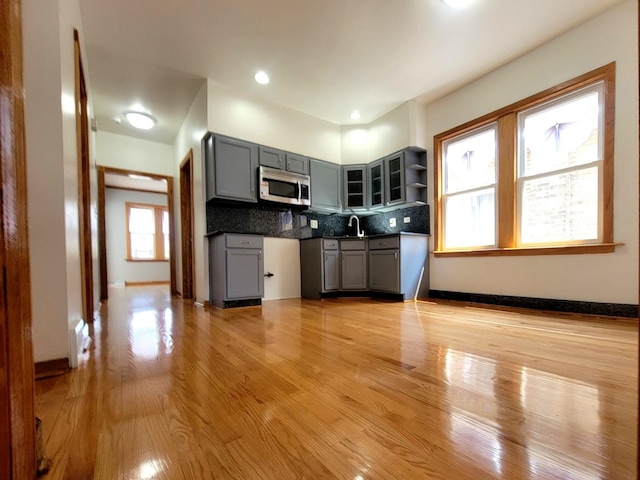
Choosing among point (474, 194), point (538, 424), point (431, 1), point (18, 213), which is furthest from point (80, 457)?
point (474, 194)

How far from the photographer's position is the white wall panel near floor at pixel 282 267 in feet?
12.4

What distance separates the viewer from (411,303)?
3.32 meters

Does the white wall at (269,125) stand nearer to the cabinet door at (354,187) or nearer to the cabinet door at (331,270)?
the cabinet door at (354,187)

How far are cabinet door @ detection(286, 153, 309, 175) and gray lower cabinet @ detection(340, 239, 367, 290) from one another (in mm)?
1177

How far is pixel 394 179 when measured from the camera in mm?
3885

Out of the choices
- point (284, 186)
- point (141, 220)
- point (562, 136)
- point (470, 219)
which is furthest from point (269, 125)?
point (141, 220)

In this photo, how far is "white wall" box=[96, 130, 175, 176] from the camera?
4.44m

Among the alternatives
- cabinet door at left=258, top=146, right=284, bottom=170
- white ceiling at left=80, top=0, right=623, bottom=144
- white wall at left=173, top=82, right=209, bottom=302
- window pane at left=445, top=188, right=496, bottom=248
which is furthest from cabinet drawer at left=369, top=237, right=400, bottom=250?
white wall at left=173, top=82, right=209, bottom=302

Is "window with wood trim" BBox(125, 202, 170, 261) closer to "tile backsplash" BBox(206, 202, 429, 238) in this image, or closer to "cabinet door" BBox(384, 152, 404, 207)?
"tile backsplash" BBox(206, 202, 429, 238)

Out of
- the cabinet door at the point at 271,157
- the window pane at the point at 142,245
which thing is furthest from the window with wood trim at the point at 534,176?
the window pane at the point at 142,245

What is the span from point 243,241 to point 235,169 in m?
0.91

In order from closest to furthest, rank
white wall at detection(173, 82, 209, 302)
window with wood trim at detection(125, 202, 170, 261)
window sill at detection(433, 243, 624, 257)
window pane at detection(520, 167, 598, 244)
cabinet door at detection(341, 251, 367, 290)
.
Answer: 1. window sill at detection(433, 243, 624, 257)
2. window pane at detection(520, 167, 598, 244)
3. white wall at detection(173, 82, 209, 302)
4. cabinet door at detection(341, 251, 367, 290)
5. window with wood trim at detection(125, 202, 170, 261)

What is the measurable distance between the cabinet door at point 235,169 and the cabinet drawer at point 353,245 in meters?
1.38

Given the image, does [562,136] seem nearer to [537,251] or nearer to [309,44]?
[537,251]
